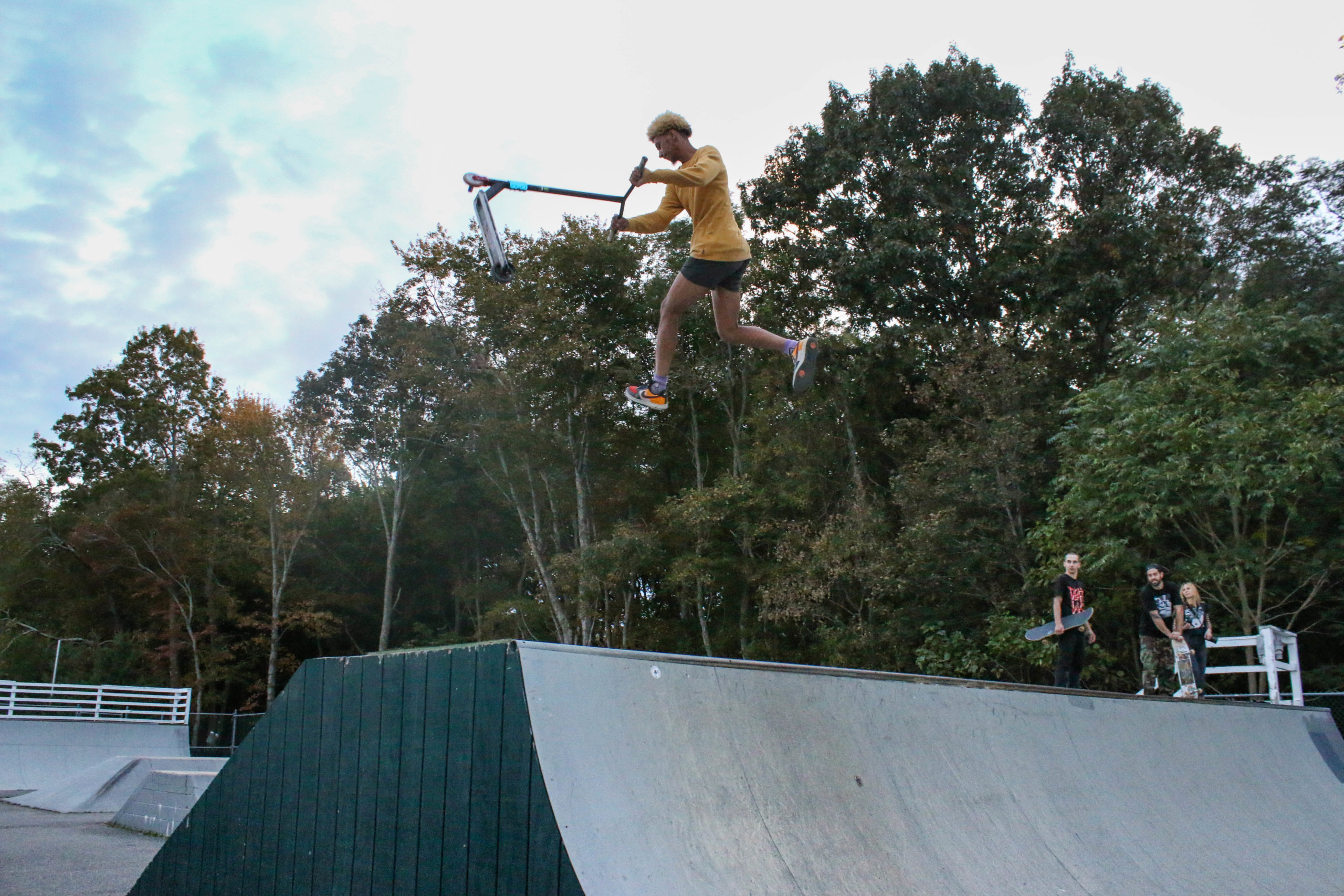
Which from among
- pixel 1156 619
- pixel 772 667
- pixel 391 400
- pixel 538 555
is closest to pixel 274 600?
pixel 391 400

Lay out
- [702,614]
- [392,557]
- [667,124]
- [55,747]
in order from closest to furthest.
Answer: [667,124] < [55,747] < [702,614] < [392,557]

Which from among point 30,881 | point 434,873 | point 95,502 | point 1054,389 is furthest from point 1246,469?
point 95,502

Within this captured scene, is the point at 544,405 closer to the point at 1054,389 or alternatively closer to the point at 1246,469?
the point at 1054,389

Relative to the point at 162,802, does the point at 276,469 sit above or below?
above

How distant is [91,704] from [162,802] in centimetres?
1445

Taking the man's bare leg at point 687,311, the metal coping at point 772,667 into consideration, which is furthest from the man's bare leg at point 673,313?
the metal coping at point 772,667

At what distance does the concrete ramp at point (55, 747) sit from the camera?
57.9 feet

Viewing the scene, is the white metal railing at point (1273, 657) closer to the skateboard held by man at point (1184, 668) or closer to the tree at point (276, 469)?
the skateboard held by man at point (1184, 668)

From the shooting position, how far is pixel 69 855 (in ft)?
26.3

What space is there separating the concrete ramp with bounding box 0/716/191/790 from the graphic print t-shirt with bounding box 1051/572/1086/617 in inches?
666

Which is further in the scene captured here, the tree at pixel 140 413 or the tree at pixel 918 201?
the tree at pixel 140 413

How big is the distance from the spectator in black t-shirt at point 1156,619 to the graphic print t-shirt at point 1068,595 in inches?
26.3

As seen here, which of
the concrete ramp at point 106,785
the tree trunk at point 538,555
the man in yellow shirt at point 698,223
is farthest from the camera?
the tree trunk at point 538,555

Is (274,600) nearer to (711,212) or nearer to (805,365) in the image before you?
(805,365)
